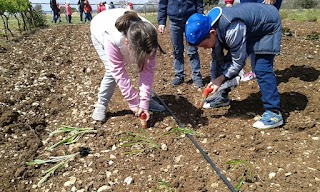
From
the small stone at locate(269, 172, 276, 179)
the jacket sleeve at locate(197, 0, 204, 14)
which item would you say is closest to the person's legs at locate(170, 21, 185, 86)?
the jacket sleeve at locate(197, 0, 204, 14)

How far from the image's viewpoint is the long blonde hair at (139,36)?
7.97ft

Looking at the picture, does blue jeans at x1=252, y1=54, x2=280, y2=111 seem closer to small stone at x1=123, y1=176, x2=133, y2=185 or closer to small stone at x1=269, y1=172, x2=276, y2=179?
small stone at x1=269, y1=172, x2=276, y2=179

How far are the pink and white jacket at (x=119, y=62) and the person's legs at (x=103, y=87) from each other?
16 cm

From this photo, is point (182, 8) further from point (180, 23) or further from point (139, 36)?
point (139, 36)

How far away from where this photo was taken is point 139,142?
284 cm

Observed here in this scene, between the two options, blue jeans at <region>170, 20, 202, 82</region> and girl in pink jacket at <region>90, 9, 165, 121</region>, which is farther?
blue jeans at <region>170, 20, 202, 82</region>

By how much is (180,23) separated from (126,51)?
1.45 metres

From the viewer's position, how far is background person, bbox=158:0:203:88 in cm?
385

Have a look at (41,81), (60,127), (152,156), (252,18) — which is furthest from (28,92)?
(252,18)

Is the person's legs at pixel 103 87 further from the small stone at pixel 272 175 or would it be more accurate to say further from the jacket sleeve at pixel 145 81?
the small stone at pixel 272 175

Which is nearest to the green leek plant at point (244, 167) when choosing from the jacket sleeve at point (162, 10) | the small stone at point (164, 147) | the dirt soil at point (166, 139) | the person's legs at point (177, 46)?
the dirt soil at point (166, 139)

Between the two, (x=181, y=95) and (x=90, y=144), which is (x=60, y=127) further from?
(x=181, y=95)

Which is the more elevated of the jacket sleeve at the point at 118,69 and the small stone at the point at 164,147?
the jacket sleeve at the point at 118,69

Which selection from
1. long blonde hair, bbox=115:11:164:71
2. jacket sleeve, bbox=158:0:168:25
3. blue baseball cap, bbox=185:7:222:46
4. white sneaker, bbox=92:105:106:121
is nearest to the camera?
long blonde hair, bbox=115:11:164:71
